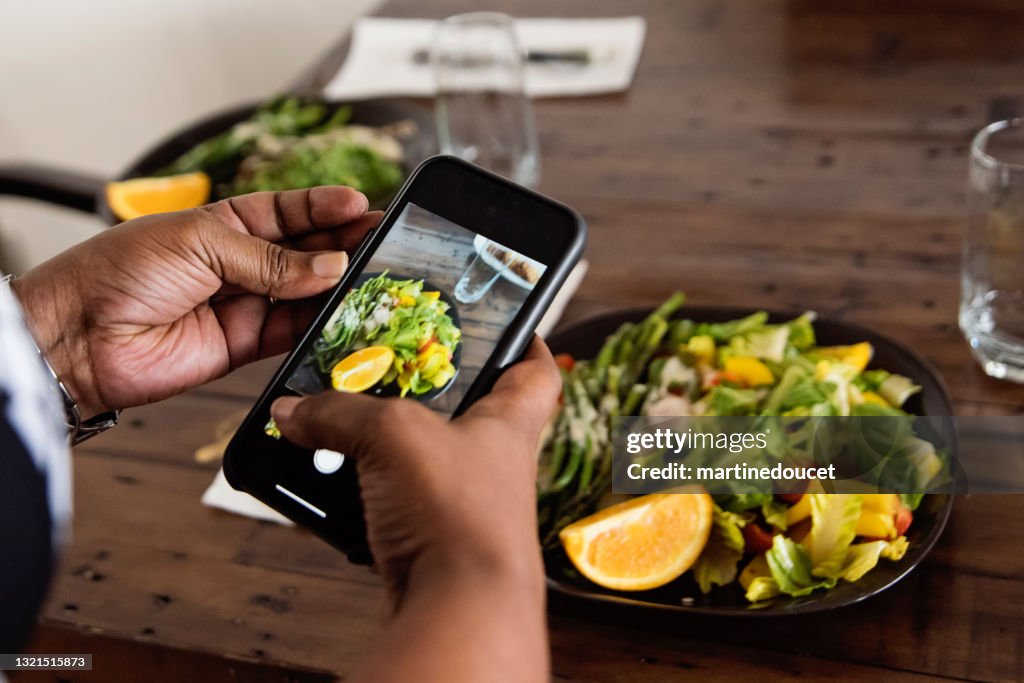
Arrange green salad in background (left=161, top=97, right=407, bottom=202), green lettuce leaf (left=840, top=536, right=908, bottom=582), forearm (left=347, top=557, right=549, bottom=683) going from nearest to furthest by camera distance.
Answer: forearm (left=347, top=557, right=549, bottom=683), green lettuce leaf (left=840, top=536, right=908, bottom=582), green salad in background (left=161, top=97, right=407, bottom=202)

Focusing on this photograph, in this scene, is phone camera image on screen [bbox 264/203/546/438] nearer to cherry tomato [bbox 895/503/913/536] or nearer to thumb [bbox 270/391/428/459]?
thumb [bbox 270/391/428/459]

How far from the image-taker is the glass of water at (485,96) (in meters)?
1.35

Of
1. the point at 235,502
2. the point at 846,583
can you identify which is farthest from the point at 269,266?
the point at 846,583

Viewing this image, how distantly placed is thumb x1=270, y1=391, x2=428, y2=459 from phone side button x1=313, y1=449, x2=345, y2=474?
6 cm

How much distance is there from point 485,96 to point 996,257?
71 cm

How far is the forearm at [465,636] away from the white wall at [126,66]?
2.14 m

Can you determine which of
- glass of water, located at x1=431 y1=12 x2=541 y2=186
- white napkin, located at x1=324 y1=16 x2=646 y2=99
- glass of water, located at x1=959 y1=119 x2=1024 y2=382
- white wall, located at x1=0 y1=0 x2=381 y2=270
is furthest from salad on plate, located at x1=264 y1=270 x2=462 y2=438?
white wall, located at x1=0 y1=0 x2=381 y2=270

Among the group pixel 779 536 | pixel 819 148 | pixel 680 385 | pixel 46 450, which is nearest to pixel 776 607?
pixel 779 536

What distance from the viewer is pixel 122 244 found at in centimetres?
78

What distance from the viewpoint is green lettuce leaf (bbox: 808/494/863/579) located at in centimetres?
74

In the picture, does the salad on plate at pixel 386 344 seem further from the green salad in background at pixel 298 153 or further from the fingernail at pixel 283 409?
the green salad in background at pixel 298 153

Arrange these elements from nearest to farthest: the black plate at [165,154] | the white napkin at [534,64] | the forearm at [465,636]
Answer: the forearm at [465,636] < the black plate at [165,154] < the white napkin at [534,64]

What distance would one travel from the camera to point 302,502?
68 cm

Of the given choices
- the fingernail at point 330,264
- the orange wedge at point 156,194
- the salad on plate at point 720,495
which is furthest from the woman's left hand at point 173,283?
the orange wedge at point 156,194
